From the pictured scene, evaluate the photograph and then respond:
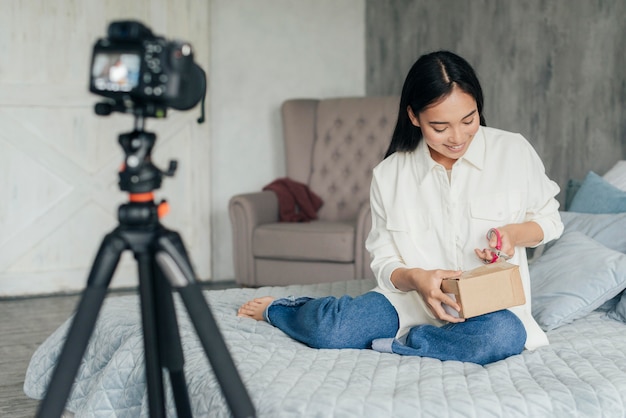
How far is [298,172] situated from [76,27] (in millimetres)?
1408

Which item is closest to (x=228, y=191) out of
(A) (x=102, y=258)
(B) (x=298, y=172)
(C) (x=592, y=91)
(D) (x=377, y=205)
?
(B) (x=298, y=172)

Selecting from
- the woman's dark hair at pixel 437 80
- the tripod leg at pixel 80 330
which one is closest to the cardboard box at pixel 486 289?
the woman's dark hair at pixel 437 80

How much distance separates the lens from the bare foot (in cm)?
225

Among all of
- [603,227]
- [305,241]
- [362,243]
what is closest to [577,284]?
[603,227]

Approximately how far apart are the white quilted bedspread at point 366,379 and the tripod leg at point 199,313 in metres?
0.30

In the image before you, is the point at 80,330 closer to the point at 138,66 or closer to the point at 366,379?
the point at 138,66

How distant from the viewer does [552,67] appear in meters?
3.59

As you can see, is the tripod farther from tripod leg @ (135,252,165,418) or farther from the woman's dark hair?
the woman's dark hair

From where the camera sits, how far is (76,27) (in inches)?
177

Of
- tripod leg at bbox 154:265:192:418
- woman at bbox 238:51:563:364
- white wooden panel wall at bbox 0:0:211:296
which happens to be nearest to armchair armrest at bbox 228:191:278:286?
white wooden panel wall at bbox 0:0:211:296

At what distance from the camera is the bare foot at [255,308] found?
7.38 feet

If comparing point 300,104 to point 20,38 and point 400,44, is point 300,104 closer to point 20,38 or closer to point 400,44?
point 400,44

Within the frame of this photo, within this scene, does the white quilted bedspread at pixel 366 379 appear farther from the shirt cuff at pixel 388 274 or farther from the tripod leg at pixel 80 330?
the tripod leg at pixel 80 330

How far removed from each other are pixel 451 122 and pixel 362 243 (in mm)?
2099
